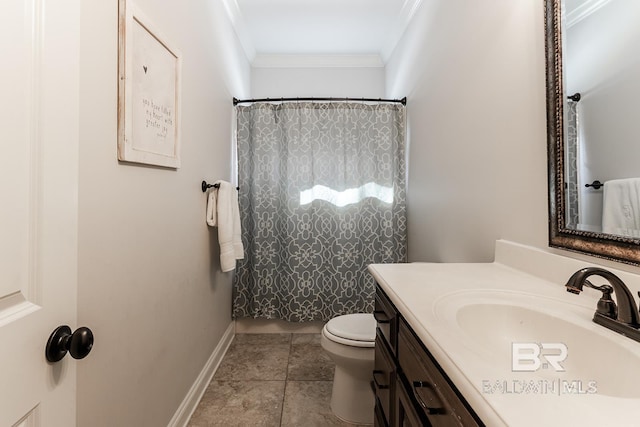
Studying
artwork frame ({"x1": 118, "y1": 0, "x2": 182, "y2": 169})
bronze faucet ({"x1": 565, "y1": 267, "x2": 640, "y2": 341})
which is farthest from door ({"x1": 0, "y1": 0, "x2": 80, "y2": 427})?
bronze faucet ({"x1": 565, "y1": 267, "x2": 640, "y2": 341})

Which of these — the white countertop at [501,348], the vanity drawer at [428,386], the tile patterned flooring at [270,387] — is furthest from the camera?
the tile patterned flooring at [270,387]

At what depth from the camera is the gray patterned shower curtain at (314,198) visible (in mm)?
2432

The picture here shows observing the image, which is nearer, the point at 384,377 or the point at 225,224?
the point at 384,377

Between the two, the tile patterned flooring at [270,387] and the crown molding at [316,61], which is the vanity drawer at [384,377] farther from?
the crown molding at [316,61]

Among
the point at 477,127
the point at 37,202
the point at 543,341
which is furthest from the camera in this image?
the point at 477,127

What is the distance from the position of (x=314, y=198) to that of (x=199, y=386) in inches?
57.3

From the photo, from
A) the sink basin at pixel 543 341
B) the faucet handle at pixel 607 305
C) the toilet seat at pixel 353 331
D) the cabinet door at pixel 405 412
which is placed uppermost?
the faucet handle at pixel 607 305

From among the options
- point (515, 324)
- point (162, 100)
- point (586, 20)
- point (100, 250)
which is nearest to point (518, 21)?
point (586, 20)

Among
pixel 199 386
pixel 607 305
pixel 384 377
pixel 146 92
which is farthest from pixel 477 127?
pixel 199 386

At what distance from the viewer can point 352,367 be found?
1521 millimetres

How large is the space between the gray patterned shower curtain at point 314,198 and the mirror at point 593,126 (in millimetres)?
1468

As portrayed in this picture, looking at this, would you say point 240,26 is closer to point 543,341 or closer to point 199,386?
point 199,386

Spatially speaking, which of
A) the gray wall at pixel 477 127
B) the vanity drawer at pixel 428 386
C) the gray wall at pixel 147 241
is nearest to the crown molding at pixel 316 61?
the gray wall at pixel 477 127

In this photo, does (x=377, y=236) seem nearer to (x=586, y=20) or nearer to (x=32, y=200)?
(x=586, y=20)
